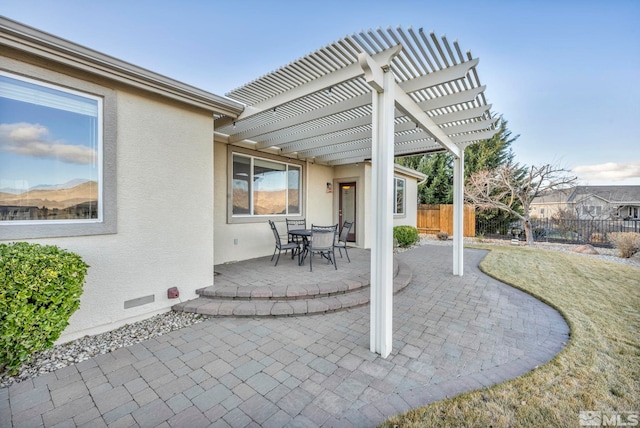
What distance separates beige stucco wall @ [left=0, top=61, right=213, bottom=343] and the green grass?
133 inches

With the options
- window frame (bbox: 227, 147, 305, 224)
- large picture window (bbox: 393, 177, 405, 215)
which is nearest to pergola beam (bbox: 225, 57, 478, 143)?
window frame (bbox: 227, 147, 305, 224)

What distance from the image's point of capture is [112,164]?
3.20 meters

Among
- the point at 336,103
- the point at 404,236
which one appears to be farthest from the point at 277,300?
the point at 404,236

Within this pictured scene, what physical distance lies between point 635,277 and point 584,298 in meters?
3.09

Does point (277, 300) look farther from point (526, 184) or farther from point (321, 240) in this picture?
point (526, 184)

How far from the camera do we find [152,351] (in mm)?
2770

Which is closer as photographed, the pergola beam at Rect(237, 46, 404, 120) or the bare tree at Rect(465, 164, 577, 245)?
the pergola beam at Rect(237, 46, 404, 120)

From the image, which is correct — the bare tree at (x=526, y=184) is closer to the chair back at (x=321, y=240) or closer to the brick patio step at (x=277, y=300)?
the chair back at (x=321, y=240)

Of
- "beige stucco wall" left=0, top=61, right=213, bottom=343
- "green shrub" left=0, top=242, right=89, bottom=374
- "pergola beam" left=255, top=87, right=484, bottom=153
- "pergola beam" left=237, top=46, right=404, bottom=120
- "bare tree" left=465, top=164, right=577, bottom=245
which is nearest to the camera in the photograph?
"green shrub" left=0, top=242, right=89, bottom=374

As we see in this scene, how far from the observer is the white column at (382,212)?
2.65 meters

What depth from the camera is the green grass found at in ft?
6.02

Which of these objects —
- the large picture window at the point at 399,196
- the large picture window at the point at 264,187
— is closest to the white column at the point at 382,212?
the large picture window at the point at 264,187

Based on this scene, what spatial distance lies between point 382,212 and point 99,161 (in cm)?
350

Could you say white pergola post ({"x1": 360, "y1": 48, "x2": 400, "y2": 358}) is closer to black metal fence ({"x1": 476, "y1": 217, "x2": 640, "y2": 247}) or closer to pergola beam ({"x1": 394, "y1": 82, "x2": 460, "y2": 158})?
pergola beam ({"x1": 394, "y1": 82, "x2": 460, "y2": 158})
